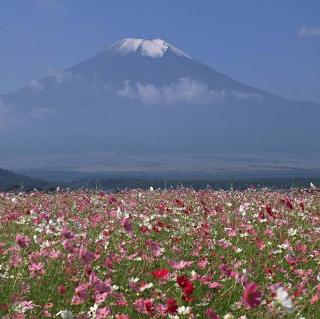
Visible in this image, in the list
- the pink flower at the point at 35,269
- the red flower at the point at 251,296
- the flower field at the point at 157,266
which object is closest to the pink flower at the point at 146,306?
the flower field at the point at 157,266

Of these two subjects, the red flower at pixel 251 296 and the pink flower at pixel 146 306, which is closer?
the red flower at pixel 251 296

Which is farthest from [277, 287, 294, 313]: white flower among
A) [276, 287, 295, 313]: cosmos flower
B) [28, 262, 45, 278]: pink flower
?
[28, 262, 45, 278]: pink flower

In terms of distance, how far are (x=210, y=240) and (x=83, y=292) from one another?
4.45m

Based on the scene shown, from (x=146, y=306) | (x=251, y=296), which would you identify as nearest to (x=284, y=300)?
(x=251, y=296)

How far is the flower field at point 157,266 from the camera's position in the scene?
471 centimetres

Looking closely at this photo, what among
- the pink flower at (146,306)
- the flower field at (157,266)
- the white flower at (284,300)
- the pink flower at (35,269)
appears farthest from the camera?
the pink flower at (35,269)

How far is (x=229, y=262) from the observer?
7.85m

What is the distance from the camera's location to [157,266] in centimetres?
770

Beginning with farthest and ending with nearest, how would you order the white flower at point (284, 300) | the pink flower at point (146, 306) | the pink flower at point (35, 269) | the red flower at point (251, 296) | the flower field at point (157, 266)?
the pink flower at point (35, 269) → the flower field at point (157, 266) → the pink flower at point (146, 306) → the red flower at point (251, 296) → the white flower at point (284, 300)

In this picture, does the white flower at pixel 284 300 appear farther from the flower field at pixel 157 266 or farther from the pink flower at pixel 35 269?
the pink flower at pixel 35 269

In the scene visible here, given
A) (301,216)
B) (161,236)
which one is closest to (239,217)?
(301,216)

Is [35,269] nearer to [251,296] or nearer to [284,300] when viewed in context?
[251,296]

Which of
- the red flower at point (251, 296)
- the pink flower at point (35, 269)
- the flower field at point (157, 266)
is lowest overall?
the flower field at point (157, 266)

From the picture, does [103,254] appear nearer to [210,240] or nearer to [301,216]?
[210,240]
